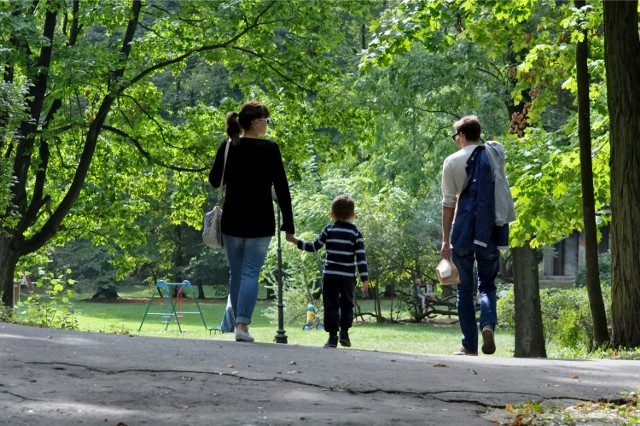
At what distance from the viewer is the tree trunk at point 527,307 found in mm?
19391

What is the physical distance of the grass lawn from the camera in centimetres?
2433

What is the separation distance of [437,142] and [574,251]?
3010 cm

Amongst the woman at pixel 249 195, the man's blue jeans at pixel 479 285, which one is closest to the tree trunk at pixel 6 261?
the woman at pixel 249 195

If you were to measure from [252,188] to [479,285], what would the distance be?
7.00 ft

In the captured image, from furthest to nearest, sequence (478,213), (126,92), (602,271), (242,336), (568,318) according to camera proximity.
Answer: (602,271), (126,92), (568,318), (242,336), (478,213)

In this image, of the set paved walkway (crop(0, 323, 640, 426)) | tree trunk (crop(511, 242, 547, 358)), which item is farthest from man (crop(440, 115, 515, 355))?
tree trunk (crop(511, 242, 547, 358))

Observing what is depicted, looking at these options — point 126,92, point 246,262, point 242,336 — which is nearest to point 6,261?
point 126,92

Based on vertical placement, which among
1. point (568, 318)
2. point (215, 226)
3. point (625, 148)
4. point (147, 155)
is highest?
point (147, 155)

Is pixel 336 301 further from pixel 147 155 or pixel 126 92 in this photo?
pixel 126 92

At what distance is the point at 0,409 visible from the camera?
206 inches

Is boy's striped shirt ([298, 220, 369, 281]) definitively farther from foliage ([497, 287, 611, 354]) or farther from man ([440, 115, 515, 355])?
foliage ([497, 287, 611, 354])

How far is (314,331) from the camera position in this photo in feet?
101

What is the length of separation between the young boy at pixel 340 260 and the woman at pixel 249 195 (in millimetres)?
1260

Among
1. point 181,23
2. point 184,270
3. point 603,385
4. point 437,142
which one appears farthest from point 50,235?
point 184,270
